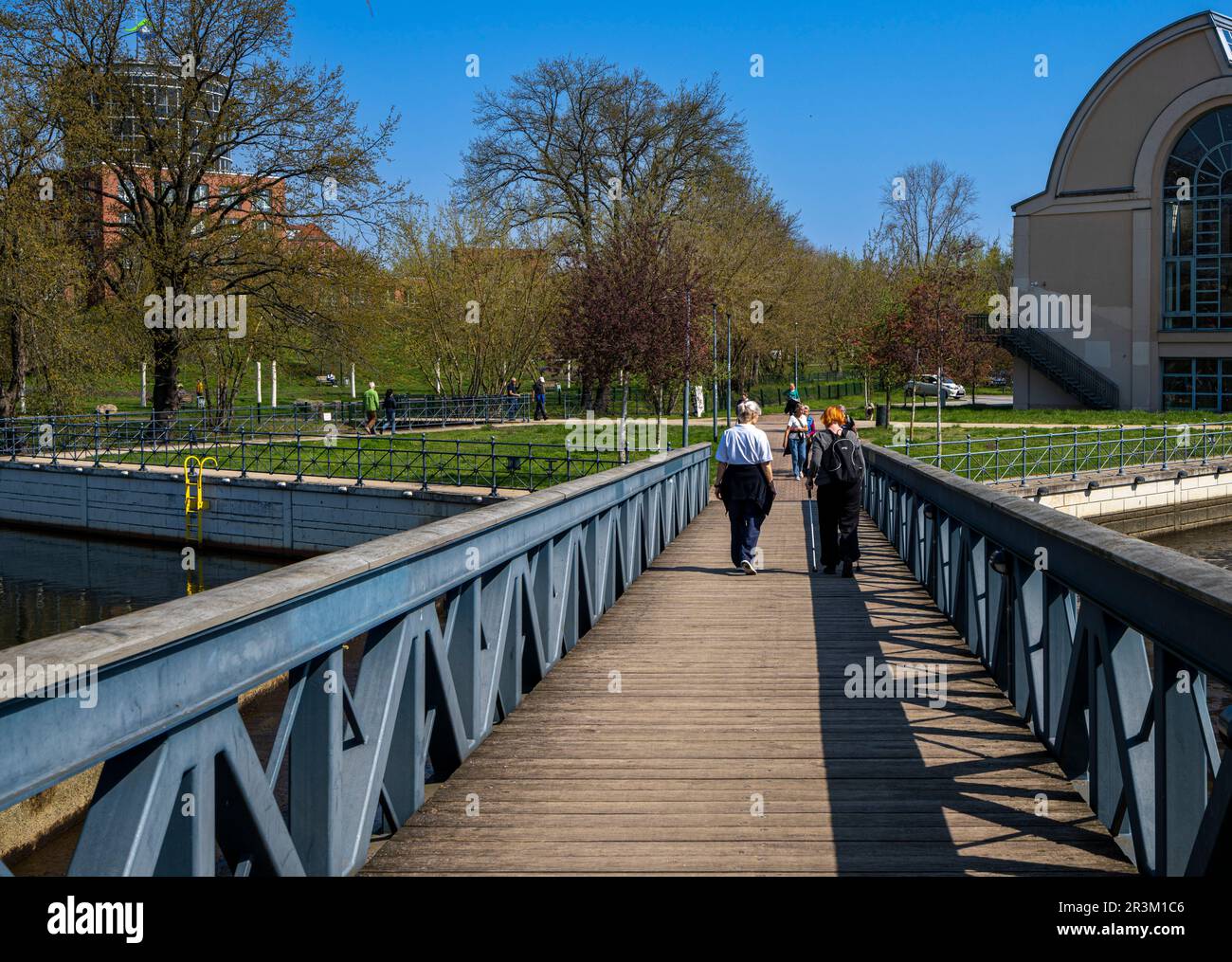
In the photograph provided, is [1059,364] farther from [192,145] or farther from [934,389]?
[192,145]

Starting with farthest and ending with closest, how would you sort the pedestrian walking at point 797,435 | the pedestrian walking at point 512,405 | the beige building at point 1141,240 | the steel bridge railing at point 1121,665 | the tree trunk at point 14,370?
the pedestrian walking at point 512,405 → the beige building at point 1141,240 → the tree trunk at point 14,370 → the pedestrian walking at point 797,435 → the steel bridge railing at point 1121,665

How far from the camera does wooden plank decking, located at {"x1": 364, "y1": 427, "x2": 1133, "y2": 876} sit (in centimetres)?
432

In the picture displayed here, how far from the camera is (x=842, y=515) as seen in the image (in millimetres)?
11750

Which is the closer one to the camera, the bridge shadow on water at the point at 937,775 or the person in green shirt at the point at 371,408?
the bridge shadow on water at the point at 937,775

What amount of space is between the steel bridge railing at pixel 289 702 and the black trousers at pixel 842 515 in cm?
552

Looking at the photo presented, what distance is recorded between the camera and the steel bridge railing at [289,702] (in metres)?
2.61

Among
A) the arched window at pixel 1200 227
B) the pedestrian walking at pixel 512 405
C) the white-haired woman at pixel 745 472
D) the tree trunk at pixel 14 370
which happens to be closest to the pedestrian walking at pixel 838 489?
the white-haired woman at pixel 745 472

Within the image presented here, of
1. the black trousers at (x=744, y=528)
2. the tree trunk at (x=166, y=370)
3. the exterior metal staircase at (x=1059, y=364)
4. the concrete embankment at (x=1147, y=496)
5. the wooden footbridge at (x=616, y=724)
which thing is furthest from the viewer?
the exterior metal staircase at (x=1059, y=364)

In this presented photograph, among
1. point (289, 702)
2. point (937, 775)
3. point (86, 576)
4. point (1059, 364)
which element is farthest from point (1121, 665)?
point (1059, 364)

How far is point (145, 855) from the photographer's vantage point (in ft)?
8.91

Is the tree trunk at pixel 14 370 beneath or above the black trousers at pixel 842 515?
above

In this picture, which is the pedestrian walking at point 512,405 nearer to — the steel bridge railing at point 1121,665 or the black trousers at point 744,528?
the black trousers at point 744,528

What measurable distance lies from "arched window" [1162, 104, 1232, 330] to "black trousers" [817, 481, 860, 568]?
147 feet

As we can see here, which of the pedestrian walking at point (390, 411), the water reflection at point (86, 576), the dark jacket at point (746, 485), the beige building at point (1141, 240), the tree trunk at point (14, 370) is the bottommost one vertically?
the water reflection at point (86, 576)
